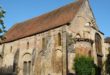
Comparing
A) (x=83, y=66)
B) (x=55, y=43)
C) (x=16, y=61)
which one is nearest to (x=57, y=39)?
(x=55, y=43)

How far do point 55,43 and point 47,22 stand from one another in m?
5.58

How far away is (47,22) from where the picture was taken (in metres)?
35.8

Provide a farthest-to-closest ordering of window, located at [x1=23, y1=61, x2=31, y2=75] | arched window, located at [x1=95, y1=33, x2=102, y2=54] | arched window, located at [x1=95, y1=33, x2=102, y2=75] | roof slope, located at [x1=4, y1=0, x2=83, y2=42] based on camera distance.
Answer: arched window, located at [x1=95, y1=33, x2=102, y2=54] → window, located at [x1=23, y1=61, x2=31, y2=75] → arched window, located at [x1=95, y1=33, x2=102, y2=75] → roof slope, located at [x1=4, y1=0, x2=83, y2=42]

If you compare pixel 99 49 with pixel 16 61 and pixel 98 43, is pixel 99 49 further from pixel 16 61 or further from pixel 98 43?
pixel 16 61

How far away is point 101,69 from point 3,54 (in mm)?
18010

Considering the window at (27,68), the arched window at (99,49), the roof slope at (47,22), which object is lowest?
the window at (27,68)

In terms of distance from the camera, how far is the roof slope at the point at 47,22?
3288 cm

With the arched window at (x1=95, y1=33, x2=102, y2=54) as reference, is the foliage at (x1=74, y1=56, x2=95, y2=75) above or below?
below

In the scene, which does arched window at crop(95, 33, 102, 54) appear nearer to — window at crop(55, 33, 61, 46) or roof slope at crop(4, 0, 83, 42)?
roof slope at crop(4, 0, 83, 42)

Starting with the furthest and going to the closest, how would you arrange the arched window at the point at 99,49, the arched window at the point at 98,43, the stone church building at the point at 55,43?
the arched window at the point at 98,43 → the arched window at the point at 99,49 → the stone church building at the point at 55,43

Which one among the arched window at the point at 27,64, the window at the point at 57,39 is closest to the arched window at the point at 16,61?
the arched window at the point at 27,64

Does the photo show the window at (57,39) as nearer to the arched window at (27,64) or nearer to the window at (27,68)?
the arched window at (27,64)

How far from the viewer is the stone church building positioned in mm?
30125

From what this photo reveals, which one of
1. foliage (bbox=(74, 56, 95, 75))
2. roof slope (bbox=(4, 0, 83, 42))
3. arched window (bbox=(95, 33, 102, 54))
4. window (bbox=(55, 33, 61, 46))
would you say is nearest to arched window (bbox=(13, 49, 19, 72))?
roof slope (bbox=(4, 0, 83, 42))
